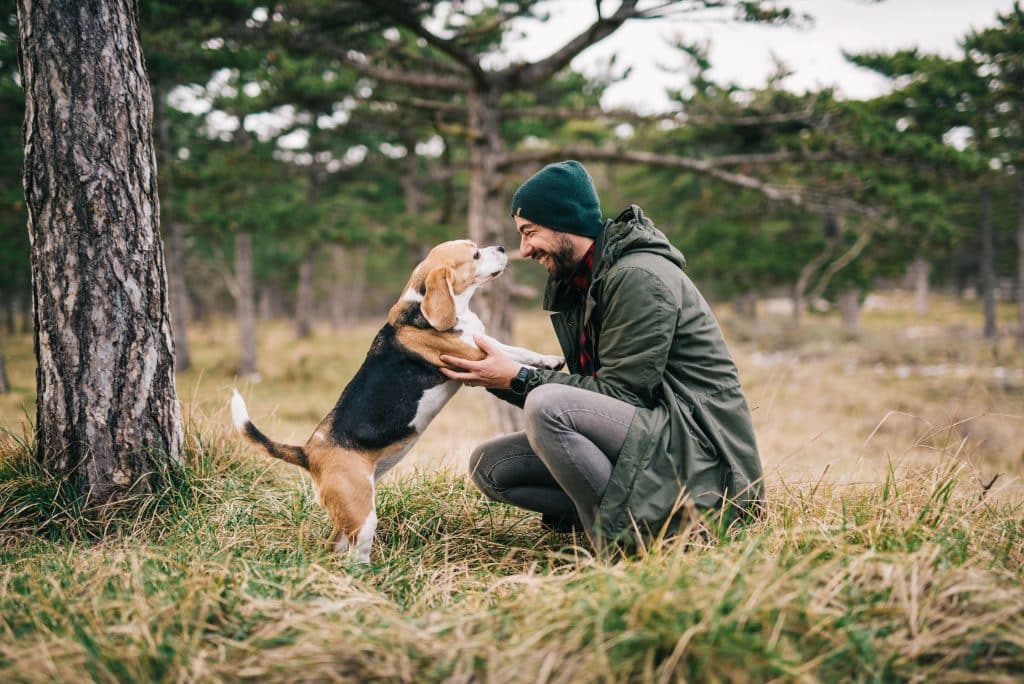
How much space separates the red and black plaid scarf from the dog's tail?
1461 millimetres

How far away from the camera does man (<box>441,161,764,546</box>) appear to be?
257 centimetres

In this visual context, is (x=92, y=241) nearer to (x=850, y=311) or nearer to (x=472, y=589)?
(x=472, y=589)

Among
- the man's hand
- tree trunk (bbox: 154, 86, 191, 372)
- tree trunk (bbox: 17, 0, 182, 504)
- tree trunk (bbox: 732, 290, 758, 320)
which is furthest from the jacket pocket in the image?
tree trunk (bbox: 732, 290, 758, 320)

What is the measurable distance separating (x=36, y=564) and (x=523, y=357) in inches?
93.3

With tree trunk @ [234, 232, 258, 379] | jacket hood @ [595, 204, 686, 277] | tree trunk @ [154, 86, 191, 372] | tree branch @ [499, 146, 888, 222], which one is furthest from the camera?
tree trunk @ [234, 232, 258, 379]

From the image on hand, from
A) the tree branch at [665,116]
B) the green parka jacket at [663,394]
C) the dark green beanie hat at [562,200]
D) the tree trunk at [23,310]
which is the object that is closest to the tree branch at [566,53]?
the tree branch at [665,116]

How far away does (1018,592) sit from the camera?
2.01 meters

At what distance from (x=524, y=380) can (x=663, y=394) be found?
669 millimetres

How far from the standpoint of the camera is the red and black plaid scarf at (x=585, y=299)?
3.10m

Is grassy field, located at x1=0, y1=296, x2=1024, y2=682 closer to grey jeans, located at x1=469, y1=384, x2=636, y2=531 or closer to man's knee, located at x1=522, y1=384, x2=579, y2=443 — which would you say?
grey jeans, located at x1=469, y1=384, x2=636, y2=531

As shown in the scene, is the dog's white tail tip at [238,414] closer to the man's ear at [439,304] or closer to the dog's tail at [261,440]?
the dog's tail at [261,440]

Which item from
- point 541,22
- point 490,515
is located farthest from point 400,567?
point 541,22

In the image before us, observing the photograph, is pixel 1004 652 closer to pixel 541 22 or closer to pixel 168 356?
pixel 168 356

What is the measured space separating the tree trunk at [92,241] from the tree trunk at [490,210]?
4053 mm
